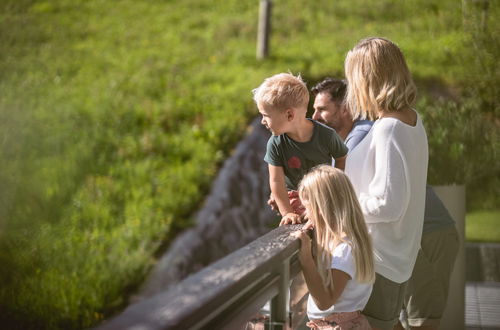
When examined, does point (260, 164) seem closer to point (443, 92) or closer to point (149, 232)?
point (149, 232)

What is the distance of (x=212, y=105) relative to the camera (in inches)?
714

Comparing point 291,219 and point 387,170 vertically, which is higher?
point 387,170

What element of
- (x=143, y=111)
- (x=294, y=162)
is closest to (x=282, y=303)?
(x=294, y=162)

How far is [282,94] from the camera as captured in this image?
2760 mm

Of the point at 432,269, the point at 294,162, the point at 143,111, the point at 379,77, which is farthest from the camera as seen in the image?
the point at 143,111

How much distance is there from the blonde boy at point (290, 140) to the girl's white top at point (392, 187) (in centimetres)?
24

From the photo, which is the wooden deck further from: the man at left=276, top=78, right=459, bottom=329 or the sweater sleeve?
the sweater sleeve

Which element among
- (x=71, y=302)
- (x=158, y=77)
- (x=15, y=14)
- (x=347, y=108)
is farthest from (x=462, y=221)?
(x=15, y=14)

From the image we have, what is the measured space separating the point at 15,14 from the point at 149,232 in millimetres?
15393

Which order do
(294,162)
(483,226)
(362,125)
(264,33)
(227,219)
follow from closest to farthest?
1. (294,162)
2. (362,125)
3. (483,226)
4. (227,219)
5. (264,33)

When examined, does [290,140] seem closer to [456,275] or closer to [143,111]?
[456,275]

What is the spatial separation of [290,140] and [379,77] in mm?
395

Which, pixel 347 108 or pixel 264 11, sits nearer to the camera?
pixel 347 108

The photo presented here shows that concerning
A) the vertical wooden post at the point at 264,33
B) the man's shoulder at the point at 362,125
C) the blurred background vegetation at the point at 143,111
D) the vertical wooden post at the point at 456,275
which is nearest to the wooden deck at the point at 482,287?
the vertical wooden post at the point at 456,275
